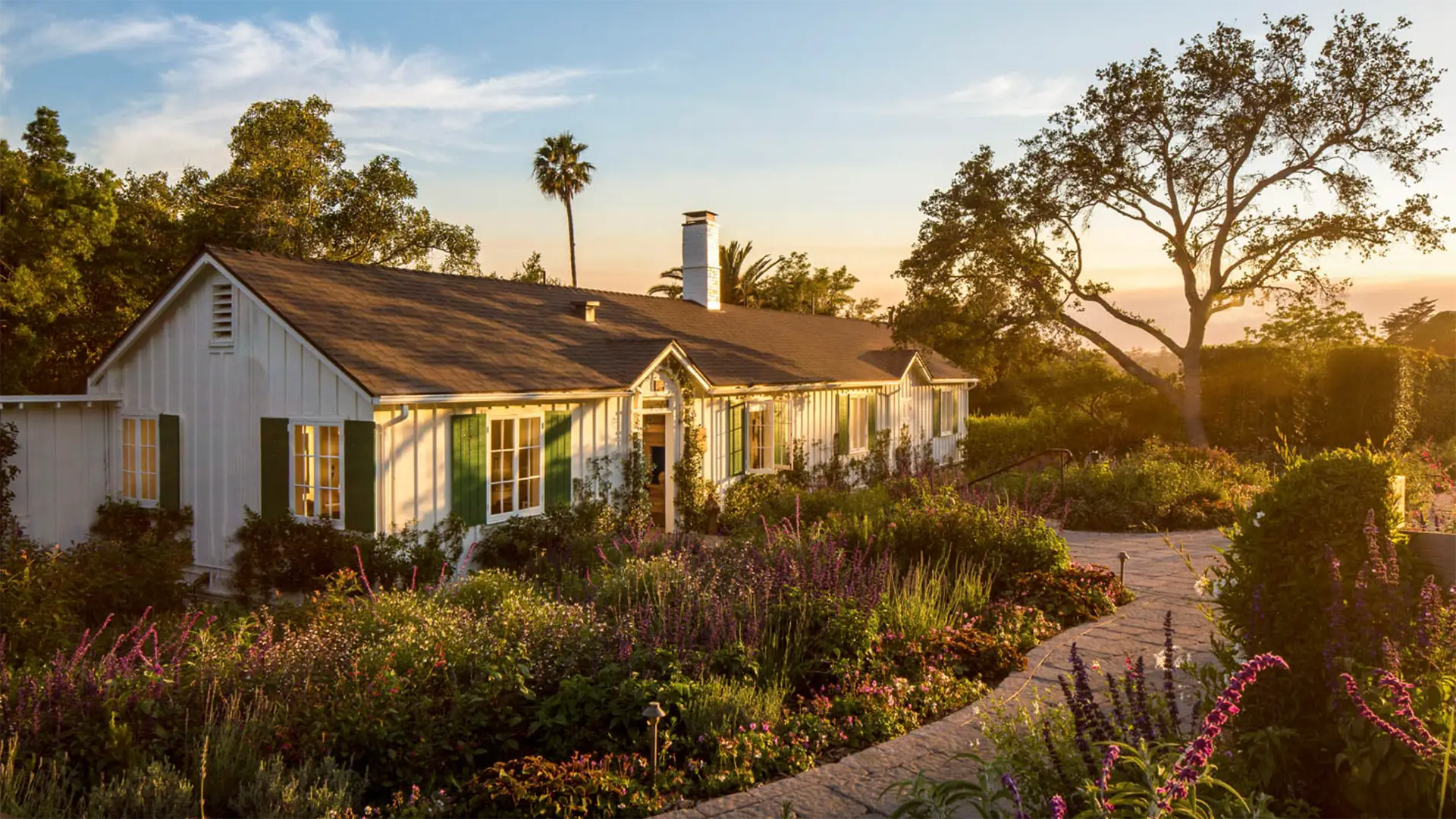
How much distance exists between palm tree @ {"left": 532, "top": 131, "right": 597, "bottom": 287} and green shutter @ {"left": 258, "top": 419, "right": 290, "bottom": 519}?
30322mm

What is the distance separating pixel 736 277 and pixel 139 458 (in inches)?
1187

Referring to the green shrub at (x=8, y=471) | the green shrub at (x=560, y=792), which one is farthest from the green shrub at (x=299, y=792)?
the green shrub at (x=8, y=471)

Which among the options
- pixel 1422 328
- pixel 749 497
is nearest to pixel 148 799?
pixel 749 497

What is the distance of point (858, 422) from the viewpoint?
71.2 feet

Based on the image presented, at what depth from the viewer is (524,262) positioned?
142 feet

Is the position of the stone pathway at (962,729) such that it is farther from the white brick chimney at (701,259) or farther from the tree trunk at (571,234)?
the tree trunk at (571,234)

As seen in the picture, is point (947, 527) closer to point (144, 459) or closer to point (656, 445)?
point (656, 445)

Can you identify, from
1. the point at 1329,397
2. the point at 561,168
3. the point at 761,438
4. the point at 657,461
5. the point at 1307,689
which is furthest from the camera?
the point at 561,168

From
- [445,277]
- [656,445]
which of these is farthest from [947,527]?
[445,277]

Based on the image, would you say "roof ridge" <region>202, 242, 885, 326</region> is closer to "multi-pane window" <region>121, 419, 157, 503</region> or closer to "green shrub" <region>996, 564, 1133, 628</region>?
"multi-pane window" <region>121, 419, 157, 503</region>

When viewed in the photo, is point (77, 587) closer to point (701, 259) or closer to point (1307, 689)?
point (1307, 689)

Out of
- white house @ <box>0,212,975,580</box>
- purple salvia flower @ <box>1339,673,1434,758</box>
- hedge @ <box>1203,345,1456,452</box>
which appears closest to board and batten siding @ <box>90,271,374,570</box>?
white house @ <box>0,212,975,580</box>

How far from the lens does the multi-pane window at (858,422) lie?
2128cm

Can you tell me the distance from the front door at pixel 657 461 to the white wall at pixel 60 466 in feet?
26.9
